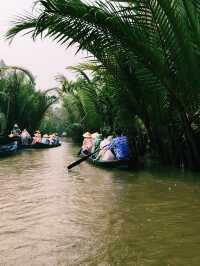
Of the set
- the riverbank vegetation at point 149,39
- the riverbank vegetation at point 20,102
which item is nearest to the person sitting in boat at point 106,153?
the riverbank vegetation at point 149,39

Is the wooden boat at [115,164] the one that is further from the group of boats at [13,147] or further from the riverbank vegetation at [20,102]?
the riverbank vegetation at [20,102]

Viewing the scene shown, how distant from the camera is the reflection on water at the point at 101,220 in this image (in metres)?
4.71

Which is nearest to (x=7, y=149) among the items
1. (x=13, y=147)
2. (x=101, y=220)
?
(x=13, y=147)

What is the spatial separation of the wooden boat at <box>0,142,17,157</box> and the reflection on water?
713 centimetres

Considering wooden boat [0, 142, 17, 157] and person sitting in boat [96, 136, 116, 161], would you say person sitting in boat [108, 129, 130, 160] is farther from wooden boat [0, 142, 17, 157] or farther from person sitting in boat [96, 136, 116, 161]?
wooden boat [0, 142, 17, 157]

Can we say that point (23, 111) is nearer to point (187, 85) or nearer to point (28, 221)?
point (187, 85)

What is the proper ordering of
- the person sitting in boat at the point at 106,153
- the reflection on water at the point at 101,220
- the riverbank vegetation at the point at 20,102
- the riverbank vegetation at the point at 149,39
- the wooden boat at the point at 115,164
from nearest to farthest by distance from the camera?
the reflection on water at the point at 101,220 → the riverbank vegetation at the point at 149,39 → the wooden boat at the point at 115,164 → the person sitting in boat at the point at 106,153 → the riverbank vegetation at the point at 20,102

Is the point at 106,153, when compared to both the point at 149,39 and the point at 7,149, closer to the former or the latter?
the point at 149,39

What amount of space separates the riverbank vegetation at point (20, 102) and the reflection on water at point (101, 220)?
43.5ft

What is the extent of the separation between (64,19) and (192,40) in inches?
109

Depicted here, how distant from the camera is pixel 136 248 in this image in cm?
496

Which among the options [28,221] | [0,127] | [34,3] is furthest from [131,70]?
[0,127]

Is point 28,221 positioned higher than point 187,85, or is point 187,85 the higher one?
point 187,85

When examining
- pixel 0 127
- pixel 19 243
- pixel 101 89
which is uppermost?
pixel 101 89
